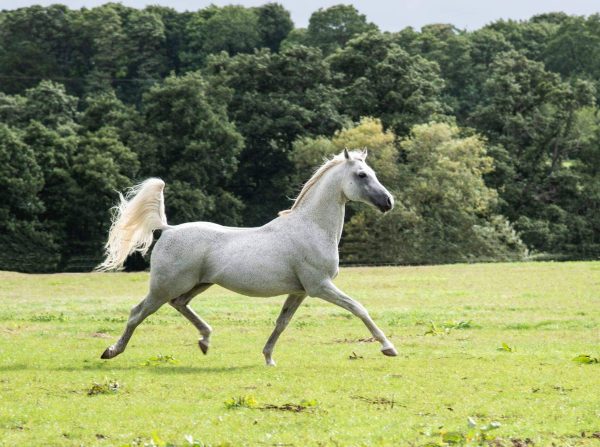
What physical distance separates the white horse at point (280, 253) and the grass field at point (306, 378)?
36.6 inches

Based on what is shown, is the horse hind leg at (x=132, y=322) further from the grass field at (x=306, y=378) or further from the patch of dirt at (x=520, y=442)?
the patch of dirt at (x=520, y=442)

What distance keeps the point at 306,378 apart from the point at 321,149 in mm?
57505

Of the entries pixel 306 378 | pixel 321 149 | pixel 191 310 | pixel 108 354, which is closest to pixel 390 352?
pixel 306 378

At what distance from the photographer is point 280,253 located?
48.0ft

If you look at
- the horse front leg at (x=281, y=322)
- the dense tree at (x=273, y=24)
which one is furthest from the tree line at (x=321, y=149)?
the horse front leg at (x=281, y=322)

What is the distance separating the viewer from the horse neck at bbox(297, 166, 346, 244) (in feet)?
48.8

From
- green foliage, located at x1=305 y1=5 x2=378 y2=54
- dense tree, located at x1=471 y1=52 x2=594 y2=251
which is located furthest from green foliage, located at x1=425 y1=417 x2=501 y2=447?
green foliage, located at x1=305 y1=5 x2=378 y2=54

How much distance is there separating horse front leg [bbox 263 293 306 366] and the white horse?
1 centimetres

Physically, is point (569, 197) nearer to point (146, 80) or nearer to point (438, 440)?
point (146, 80)

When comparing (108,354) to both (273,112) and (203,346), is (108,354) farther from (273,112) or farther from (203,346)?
(273,112)

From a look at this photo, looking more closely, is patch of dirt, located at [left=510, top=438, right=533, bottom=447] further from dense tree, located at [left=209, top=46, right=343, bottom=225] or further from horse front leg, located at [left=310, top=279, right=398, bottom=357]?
dense tree, located at [left=209, top=46, right=343, bottom=225]

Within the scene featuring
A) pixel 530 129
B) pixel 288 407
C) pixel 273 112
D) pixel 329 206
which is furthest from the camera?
pixel 530 129

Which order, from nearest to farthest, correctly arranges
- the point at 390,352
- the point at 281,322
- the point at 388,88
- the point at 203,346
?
the point at 390,352
the point at 281,322
the point at 203,346
the point at 388,88

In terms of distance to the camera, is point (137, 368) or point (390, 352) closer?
point (137, 368)
